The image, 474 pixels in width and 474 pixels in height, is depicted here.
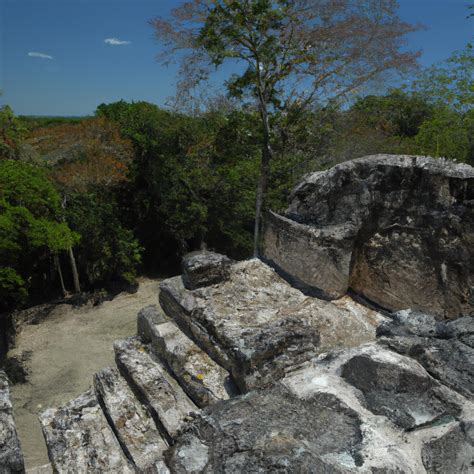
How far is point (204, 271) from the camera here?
3.78 m

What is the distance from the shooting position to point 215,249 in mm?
14750

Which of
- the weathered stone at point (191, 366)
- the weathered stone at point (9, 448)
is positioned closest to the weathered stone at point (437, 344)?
the weathered stone at point (191, 366)

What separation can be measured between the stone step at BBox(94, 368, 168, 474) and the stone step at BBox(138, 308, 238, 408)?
32 centimetres

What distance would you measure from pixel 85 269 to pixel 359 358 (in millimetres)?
11345

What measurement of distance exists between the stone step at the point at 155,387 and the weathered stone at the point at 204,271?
2.14 feet

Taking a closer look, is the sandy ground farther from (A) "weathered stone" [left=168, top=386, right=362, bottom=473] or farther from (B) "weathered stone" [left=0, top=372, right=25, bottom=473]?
(A) "weathered stone" [left=168, top=386, right=362, bottom=473]

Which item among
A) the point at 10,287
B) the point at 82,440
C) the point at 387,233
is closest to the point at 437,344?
the point at 387,233

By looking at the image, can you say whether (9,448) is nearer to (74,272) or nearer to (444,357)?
(444,357)

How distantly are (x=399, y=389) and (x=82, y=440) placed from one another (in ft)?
6.48

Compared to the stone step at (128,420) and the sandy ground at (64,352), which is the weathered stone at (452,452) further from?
the sandy ground at (64,352)

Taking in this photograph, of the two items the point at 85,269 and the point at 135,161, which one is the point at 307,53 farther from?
the point at 85,269

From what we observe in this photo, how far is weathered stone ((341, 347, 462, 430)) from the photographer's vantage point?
2150 millimetres

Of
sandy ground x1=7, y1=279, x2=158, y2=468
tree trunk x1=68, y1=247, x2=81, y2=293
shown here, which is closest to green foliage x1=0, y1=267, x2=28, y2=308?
sandy ground x1=7, y1=279, x2=158, y2=468

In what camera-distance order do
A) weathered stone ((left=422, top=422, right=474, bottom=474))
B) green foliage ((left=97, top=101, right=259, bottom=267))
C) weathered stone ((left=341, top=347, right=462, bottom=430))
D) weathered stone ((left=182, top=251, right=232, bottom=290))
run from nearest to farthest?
1. weathered stone ((left=422, top=422, right=474, bottom=474))
2. weathered stone ((left=341, top=347, right=462, bottom=430))
3. weathered stone ((left=182, top=251, right=232, bottom=290))
4. green foliage ((left=97, top=101, right=259, bottom=267))
